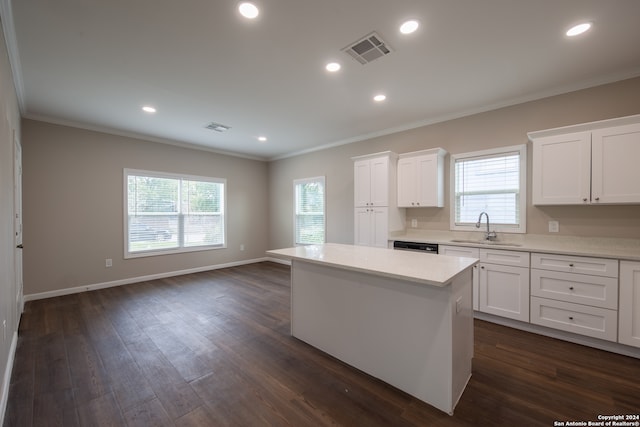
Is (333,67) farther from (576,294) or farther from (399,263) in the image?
(576,294)

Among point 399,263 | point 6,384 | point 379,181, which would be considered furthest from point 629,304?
point 6,384

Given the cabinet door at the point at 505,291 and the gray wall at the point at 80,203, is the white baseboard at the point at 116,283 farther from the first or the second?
the cabinet door at the point at 505,291

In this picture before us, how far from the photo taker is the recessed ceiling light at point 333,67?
262 centimetres

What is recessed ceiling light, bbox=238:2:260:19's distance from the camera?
188 cm

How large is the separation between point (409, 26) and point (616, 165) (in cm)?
249

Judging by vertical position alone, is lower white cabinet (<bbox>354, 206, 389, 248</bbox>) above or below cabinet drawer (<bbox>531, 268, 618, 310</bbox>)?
above

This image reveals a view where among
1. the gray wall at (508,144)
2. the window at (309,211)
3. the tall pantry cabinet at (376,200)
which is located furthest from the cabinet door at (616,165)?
the window at (309,211)

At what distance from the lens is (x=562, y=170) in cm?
287

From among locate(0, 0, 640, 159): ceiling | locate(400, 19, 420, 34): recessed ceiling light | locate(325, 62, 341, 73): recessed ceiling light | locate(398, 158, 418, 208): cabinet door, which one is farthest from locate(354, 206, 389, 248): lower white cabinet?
locate(400, 19, 420, 34): recessed ceiling light

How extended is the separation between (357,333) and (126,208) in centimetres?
474

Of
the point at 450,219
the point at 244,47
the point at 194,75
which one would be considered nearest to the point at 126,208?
the point at 194,75

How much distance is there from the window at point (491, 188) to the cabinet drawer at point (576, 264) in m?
0.60

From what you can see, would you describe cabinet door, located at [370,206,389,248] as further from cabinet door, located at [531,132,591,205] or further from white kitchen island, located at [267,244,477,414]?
cabinet door, located at [531,132,591,205]

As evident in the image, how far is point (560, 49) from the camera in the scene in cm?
236
